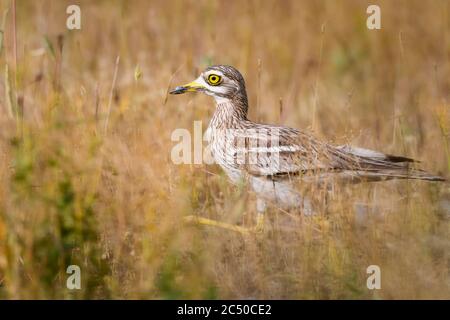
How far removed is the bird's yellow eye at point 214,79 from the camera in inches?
224

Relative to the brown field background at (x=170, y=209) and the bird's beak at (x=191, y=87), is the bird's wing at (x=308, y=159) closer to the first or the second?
the brown field background at (x=170, y=209)

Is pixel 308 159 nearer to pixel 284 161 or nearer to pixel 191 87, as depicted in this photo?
pixel 284 161

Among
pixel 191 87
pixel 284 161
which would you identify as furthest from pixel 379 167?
pixel 191 87

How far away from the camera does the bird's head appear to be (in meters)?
5.68

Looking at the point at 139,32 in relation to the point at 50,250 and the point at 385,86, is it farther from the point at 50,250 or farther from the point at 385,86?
the point at 50,250

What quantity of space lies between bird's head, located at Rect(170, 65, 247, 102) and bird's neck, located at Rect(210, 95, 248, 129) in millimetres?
25

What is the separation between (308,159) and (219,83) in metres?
1.01

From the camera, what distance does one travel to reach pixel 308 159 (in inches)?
201

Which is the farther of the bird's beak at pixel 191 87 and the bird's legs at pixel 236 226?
the bird's beak at pixel 191 87

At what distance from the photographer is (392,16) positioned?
8922 millimetres

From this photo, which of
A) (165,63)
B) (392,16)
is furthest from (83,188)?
(392,16)

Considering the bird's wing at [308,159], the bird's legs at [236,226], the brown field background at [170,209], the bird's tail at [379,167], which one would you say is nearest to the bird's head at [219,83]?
the brown field background at [170,209]

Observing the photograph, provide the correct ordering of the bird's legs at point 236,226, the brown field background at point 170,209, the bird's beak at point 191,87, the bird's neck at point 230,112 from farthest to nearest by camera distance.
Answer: the bird's neck at point 230,112 → the bird's beak at point 191,87 → the bird's legs at point 236,226 → the brown field background at point 170,209
